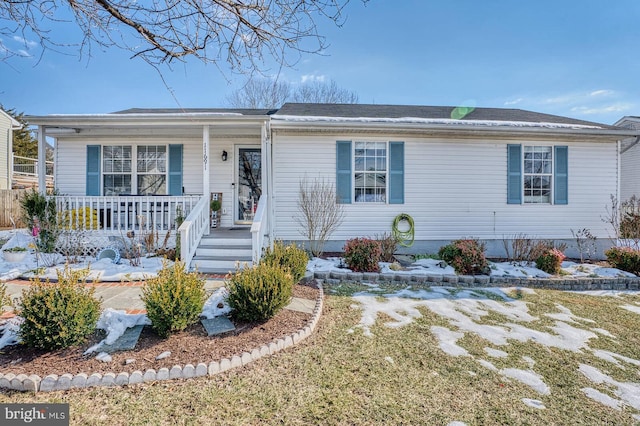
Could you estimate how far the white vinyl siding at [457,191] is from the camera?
7.45 m

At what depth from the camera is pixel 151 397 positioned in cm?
224

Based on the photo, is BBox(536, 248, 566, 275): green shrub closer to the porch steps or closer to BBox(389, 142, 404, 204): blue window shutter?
BBox(389, 142, 404, 204): blue window shutter

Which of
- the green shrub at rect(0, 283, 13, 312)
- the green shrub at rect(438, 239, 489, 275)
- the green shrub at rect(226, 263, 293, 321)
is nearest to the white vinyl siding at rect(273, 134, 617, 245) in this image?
the green shrub at rect(438, 239, 489, 275)

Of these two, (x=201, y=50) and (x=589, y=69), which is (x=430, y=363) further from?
(x=589, y=69)

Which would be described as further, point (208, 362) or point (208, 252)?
point (208, 252)

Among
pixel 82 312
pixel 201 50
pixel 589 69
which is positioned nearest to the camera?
pixel 82 312

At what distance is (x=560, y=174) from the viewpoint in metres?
7.96

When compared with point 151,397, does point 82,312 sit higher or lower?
higher

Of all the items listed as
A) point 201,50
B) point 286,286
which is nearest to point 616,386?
point 286,286

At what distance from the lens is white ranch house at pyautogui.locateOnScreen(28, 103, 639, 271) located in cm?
736

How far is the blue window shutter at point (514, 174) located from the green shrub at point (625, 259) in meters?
2.14

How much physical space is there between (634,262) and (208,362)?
852cm

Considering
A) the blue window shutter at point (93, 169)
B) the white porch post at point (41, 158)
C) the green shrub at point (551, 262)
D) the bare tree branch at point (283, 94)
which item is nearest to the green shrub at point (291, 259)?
the green shrub at point (551, 262)

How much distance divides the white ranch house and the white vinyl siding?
0.03 meters
